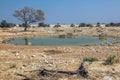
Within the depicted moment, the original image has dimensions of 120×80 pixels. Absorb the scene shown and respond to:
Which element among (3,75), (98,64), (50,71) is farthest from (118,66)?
(3,75)

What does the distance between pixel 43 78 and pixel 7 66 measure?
12.7ft

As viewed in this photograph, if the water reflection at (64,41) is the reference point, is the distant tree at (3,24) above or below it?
above

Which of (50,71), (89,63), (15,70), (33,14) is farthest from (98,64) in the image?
(33,14)

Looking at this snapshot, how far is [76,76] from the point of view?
13.6 metres

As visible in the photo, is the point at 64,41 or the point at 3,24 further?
the point at 3,24

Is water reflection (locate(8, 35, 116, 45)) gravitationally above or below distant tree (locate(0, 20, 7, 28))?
below

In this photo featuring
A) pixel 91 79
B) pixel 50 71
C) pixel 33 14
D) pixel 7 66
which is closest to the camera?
pixel 91 79

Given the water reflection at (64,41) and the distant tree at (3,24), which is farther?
the distant tree at (3,24)

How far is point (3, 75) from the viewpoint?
14.8 m

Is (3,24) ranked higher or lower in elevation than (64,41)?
higher

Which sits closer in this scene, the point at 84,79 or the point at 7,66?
the point at 84,79

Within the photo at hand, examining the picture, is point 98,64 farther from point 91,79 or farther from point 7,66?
point 7,66

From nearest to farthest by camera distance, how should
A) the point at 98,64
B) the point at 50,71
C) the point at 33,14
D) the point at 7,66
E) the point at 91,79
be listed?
the point at 91,79 → the point at 50,71 → the point at 98,64 → the point at 7,66 → the point at 33,14

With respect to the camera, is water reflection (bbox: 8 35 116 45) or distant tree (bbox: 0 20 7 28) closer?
water reflection (bbox: 8 35 116 45)
